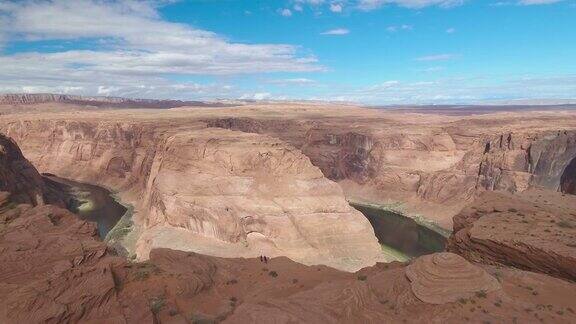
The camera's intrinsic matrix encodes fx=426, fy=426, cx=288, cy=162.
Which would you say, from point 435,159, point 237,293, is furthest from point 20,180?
point 435,159

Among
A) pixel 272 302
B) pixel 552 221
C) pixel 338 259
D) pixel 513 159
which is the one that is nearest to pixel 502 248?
pixel 552 221

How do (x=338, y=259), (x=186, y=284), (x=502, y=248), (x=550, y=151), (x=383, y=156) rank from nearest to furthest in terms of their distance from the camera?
(x=186, y=284), (x=502, y=248), (x=338, y=259), (x=550, y=151), (x=383, y=156)

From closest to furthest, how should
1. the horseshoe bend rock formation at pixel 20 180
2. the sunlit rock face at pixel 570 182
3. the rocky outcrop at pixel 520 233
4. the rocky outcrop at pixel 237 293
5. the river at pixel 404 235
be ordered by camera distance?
the rocky outcrop at pixel 237 293
the rocky outcrop at pixel 520 233
the sunlit rock face at pixel 570 182
the horseshoe bend rock formation at pixel 20 180
the river at pixel 404 235

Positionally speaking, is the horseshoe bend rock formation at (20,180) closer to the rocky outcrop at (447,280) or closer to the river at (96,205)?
the river at (96,205)

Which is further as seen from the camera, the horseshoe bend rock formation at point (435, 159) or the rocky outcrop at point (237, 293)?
the horseshoe bend rock formation at point (435, 159)

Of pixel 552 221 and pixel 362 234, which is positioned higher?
pixel 552 221

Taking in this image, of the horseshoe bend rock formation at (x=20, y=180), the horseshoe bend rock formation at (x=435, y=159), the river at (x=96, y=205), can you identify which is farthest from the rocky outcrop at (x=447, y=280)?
the river at (x=96, y=205)

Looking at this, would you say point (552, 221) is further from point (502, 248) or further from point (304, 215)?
point (304, 215)
